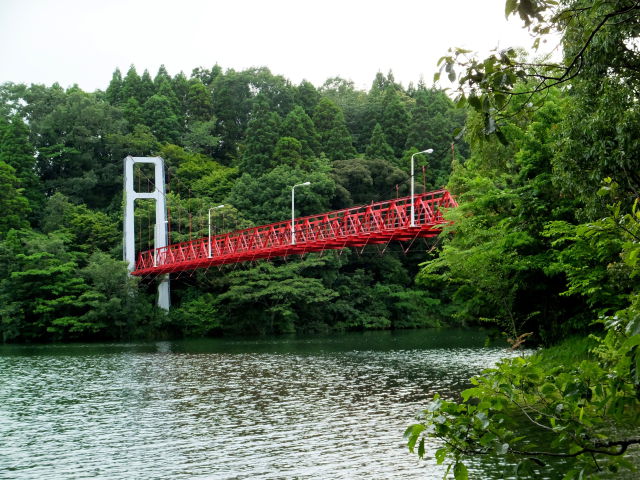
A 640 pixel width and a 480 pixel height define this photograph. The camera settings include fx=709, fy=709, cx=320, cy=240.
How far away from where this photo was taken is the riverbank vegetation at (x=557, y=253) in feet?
8.16

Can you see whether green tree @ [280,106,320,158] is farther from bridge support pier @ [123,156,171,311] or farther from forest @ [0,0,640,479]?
bridge support pier @ [123,156,171,311]

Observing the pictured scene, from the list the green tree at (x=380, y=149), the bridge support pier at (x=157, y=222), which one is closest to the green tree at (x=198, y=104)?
the green tree at (x=380, y=149)

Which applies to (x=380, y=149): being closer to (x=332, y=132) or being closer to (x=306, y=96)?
(x=332, y=132)

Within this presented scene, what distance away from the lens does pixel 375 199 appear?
146 feet

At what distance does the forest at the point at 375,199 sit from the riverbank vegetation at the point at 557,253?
0.02 meters

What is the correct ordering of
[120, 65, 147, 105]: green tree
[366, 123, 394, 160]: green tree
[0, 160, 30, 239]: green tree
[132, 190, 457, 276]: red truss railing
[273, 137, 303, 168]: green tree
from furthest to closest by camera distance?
[120, 65, 147, 105]: green tree, [366, 123, 394, 160]: green tree, [273, 137, 303, 168]: green tree, [0, 160, 30, 239]: green tree, [132, 190, 457, 276]: red truss railing

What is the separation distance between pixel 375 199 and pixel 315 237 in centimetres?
1880

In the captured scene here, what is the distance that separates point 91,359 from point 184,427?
13.7 metres

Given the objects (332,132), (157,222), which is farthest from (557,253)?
(332,132)

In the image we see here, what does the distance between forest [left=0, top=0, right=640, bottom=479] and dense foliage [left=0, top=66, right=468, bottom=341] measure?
0.43ft

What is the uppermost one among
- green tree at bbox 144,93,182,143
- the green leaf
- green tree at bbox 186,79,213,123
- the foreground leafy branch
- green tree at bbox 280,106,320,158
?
green tree at bbox 186,79,213,123

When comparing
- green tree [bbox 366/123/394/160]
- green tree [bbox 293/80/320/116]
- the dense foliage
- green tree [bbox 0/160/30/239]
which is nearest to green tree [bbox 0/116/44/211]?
the dense foliage

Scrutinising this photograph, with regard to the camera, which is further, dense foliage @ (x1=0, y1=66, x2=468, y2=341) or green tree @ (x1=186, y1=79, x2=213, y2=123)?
green tree @ (x1=186, y1=79, x2=213, y2=123)

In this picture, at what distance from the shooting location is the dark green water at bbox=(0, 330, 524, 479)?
329 inches
